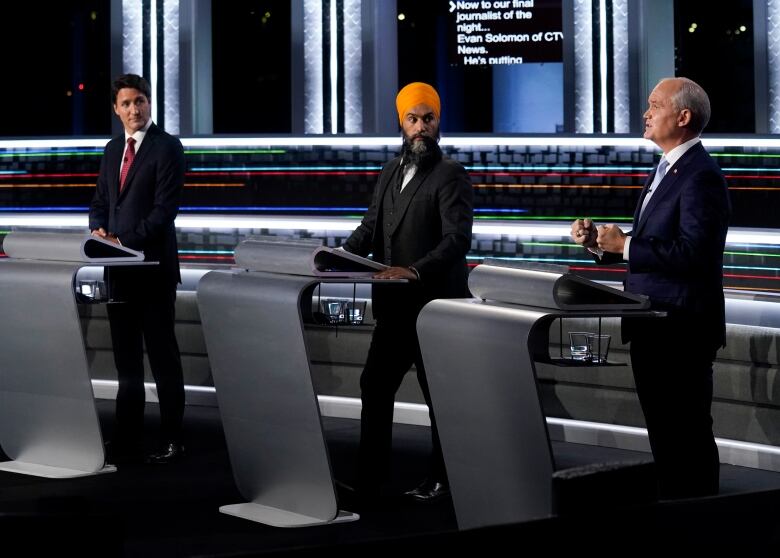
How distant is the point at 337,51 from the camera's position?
6.91 m

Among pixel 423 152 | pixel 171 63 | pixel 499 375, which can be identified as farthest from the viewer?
pixel 171 63

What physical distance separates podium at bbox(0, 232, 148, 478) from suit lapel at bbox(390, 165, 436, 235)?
0.95 metres

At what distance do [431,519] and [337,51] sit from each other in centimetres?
347

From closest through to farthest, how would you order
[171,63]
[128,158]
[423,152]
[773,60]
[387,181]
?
[423,152] < [387,181] < [128,158] < [773,60] < [171,63]

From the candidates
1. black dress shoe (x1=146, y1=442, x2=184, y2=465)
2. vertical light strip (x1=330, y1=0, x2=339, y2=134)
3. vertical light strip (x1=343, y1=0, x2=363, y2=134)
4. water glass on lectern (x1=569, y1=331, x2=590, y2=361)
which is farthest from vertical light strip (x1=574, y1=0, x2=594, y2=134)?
water glass on lectern (x1=569, y1=331, x2=590, y2=361)

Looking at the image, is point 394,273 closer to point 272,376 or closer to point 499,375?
point 272,376

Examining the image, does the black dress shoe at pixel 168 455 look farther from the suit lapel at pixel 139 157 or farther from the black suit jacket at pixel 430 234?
the black suit jacket at pixel 430 234

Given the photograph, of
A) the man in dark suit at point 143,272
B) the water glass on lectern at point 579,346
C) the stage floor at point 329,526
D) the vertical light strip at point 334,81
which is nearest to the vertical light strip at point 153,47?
the vertical light strip at point 334,81

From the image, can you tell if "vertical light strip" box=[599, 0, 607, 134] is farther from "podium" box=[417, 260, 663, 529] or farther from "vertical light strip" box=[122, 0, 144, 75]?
"podium" box=[417, 260, 663, 529]

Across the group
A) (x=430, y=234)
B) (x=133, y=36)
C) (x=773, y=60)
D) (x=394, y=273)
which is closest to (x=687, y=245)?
(x=394, y=273)

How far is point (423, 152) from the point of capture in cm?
429

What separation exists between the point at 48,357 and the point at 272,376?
127 cm

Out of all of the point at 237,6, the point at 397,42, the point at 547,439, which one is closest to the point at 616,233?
the point at 547,439

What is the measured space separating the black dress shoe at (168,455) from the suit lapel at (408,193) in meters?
1.52
